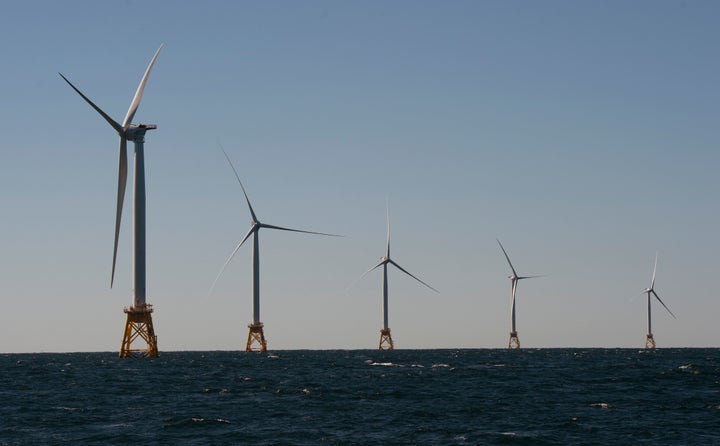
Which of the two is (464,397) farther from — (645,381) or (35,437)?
(35,437)

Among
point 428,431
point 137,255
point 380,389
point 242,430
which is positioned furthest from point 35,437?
point 137,255

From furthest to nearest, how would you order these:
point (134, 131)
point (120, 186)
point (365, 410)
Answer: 1. point (134, 131)
2. point (120, 186)
3. point (365, 410)

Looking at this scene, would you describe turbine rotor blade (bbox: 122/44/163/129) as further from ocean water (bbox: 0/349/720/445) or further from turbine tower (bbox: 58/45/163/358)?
ocean water (bbox: 0/349/720/445)

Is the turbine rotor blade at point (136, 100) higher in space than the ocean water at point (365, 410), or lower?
higher

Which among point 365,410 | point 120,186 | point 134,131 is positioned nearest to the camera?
point 365,410

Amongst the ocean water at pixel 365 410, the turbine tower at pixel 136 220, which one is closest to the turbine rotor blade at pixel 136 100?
the turbine tower at pixel 136 220

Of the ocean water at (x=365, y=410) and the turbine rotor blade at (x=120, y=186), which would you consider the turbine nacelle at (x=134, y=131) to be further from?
the ocean water at (x=365, y=410)

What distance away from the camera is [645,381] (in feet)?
282

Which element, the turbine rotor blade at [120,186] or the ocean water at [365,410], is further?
the turbine rotor blade at [120,186]

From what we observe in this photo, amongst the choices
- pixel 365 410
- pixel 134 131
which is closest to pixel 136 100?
pixel 134 131

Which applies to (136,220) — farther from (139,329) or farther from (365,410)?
(365,410)

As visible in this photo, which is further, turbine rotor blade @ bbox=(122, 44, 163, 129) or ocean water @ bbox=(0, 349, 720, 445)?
turbine rotor blade @ bbox=(122, 44, 163, 129)

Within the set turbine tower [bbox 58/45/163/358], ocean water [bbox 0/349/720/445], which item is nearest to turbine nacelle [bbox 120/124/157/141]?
turbine tower [bbox 58/45/163/358]

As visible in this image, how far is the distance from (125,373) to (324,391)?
36748 mm
